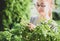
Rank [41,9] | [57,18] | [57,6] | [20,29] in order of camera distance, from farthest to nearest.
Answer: [57,6] → [57,18] → [41,9] → [20,29]

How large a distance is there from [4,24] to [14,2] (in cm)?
Answer: 72

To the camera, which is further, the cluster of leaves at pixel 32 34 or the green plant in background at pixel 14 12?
the green plant in background at pixel 14 12

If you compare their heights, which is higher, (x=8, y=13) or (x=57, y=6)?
(x=8, y=13)

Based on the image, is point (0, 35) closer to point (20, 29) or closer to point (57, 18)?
point (20, 29)

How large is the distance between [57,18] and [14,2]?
5822 mm

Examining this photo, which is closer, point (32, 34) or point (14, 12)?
point (32, 34)

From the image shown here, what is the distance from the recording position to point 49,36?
13.5 feet

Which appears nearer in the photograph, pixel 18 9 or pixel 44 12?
pixel 44 12

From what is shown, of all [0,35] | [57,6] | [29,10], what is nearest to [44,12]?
[29,10]

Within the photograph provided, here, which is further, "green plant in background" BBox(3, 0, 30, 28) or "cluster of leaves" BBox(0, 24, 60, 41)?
"green plant in background" BBox(3, 0, 30, 28)

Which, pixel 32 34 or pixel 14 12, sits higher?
pixel 32 34

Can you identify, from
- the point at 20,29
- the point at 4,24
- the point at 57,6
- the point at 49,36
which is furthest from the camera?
the point at 57,6

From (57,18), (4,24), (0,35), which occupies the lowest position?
(57,18)

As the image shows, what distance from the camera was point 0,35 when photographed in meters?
4.57
